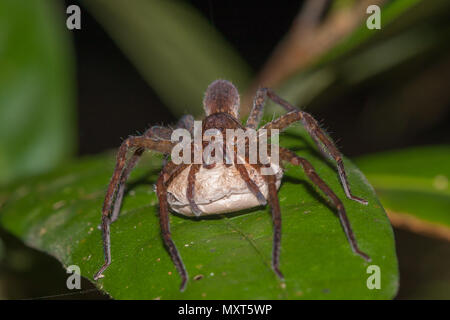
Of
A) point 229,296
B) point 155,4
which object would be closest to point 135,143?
point 229,296

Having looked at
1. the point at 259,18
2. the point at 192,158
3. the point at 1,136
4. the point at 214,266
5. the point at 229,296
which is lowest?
the point at 229,296

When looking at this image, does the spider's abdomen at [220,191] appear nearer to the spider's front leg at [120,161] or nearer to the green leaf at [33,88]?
the spider's front leg at [120,161]

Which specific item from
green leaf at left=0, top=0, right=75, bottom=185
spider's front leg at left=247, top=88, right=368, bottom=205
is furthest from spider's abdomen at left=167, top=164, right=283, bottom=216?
green leaf at left=0, top=0, right=75, bottom=185

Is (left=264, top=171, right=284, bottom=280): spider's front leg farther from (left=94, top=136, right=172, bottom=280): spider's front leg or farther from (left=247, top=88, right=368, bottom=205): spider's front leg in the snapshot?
(left=94, top=136, right=172, bottom=280): spider's front leg

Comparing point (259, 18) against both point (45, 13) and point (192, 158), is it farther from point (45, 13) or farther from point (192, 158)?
point (192, 158)

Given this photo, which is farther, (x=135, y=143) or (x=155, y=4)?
(x=155, y=4)

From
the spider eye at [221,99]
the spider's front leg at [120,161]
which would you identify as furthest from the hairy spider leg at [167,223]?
the spider eye at [221,99]
